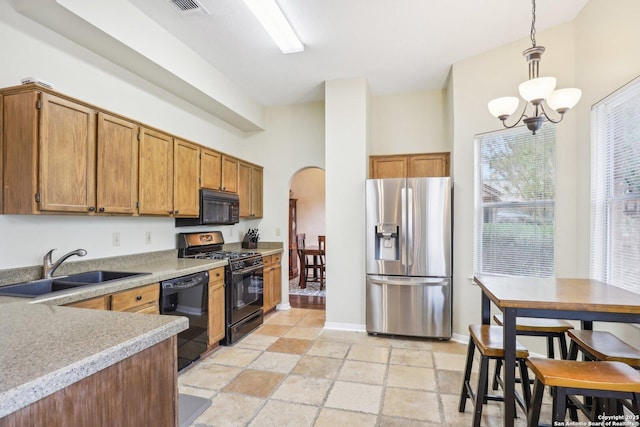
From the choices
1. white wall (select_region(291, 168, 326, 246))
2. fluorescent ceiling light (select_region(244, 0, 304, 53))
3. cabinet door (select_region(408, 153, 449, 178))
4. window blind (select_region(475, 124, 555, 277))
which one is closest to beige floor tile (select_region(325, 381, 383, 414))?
window blind (select_region(475, 124, 555, 277))

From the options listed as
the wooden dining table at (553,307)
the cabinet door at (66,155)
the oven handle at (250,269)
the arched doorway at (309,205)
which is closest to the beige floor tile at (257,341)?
the oven handle at (250,269)

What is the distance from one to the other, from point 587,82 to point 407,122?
81.9 inches

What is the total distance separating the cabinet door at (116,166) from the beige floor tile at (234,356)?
62.1 inches

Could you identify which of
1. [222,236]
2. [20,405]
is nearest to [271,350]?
[222,236]

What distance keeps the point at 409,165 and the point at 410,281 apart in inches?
63.1

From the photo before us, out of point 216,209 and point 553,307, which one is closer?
point 553,307

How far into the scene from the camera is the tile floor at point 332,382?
2.26 m

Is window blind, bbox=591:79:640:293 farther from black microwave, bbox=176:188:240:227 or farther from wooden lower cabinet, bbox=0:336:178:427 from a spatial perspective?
black microwave, bbox=176:188:240:227

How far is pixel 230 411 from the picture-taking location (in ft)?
7.65

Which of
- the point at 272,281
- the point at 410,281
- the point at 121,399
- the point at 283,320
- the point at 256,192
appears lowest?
the point at 283,320

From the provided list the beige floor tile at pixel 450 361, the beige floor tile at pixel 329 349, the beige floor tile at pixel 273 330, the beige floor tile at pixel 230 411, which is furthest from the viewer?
the beige floor tile at pixel 273 330

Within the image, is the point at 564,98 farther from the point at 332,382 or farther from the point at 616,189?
the point at 332,382

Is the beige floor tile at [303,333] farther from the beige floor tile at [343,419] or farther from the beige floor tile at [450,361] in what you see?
the beige floor tile at [343,419]

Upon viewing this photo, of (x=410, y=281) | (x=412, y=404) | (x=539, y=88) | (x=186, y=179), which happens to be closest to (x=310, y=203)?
(x=410, y=281)
